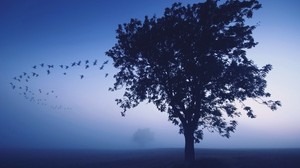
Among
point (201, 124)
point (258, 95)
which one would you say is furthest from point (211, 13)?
point (201, 124)

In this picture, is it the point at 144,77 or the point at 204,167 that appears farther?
the point at 144,77

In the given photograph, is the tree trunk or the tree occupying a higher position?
the tree

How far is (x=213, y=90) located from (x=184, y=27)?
7.23 m

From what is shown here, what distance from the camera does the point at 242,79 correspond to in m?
25.9

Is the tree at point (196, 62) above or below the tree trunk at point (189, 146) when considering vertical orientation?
above

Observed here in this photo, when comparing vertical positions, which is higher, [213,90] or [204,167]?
[213,90]

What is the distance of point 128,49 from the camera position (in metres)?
29.4

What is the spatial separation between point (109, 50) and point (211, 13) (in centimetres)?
1247

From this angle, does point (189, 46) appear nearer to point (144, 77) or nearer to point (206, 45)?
point (206, 45)

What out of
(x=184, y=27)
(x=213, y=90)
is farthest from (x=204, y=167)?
(x=184, y=27)

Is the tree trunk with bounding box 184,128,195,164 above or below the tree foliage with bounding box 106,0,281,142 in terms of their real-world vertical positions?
below

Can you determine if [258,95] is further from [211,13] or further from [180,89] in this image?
[211,13]

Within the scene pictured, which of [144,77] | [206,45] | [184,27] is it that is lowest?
[144,77]

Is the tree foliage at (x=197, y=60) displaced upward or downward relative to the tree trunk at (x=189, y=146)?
upward
